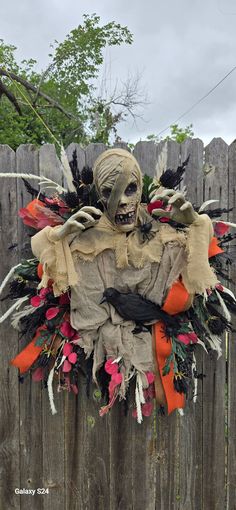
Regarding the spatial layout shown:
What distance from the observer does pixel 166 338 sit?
178cm

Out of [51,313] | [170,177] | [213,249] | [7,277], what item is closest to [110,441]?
[51,313]

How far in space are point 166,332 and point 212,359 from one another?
0.43m

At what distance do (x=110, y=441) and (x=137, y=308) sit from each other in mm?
758

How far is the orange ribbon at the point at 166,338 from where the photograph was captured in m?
1.71

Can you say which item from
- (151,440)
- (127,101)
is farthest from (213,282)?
(127,101)

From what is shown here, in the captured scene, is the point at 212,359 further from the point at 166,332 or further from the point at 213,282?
the point at 213,282

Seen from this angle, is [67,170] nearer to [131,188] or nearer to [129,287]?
[131,188]

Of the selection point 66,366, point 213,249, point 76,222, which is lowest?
point 66,366

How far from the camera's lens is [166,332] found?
1772mm

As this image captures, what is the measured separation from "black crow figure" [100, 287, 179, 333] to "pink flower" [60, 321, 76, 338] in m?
0.21

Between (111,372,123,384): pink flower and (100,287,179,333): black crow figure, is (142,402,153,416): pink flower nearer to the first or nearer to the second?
(111,372,123,384): pink flower

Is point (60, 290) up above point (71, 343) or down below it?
above

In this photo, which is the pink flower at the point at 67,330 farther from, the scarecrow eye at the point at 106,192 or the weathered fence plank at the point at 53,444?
the scarecrow eye at the point at 106,192

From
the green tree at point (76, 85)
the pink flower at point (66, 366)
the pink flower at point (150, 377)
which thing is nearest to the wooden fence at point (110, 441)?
the pink flower at point (66, 366)
